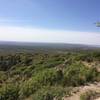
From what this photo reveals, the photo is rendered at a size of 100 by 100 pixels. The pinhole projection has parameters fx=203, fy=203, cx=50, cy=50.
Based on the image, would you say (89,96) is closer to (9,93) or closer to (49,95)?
(49,95)

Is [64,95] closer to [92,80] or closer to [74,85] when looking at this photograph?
[74,85]

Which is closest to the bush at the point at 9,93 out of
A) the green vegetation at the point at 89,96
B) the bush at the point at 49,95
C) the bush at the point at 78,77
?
the bush at the point at 49,95

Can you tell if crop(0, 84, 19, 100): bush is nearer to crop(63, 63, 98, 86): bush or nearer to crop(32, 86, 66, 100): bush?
crop(32, 86, 66, 100): bush

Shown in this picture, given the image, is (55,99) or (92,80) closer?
(55,99)

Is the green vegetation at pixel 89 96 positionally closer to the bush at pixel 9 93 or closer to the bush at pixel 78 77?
the bush at pixel 78 77

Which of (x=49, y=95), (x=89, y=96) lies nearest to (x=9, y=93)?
(x=49, y=95)

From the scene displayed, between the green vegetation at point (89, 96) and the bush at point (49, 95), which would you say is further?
the bush at point (49, 95)

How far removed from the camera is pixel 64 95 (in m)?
6.67

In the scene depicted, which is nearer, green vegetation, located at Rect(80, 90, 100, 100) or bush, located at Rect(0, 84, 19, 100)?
green vegetation, located at Rect(80, 90, 100, 100)

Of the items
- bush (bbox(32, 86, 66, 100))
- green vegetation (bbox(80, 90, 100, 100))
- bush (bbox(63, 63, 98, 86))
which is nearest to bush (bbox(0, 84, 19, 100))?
bush (bbox(32, 86, 66, 100))

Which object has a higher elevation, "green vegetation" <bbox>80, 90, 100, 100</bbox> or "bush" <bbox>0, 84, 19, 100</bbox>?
"green vegetation" <bbox>80, 90, 100, 100</bbox>

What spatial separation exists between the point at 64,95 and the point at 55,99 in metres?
0.46

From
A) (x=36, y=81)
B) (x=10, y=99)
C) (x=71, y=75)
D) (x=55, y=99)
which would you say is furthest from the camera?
(x=71, y=75)

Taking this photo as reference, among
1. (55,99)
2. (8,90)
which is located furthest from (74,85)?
(8,90)
